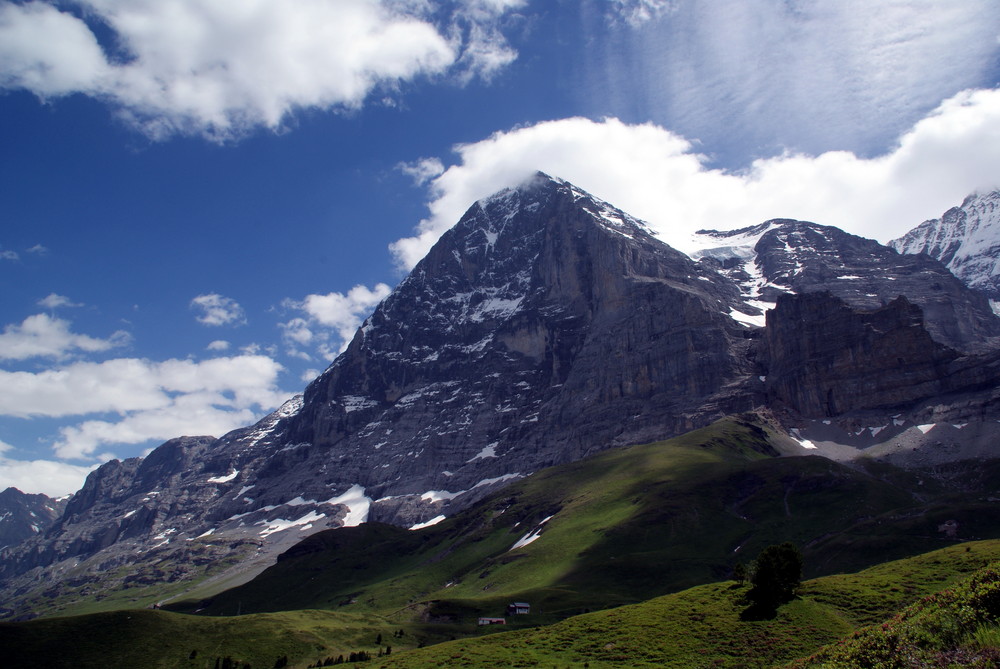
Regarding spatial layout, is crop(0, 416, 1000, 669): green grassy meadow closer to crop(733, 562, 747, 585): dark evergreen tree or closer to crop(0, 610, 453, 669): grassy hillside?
crop(0, 610, 453, 669): grassy hillside

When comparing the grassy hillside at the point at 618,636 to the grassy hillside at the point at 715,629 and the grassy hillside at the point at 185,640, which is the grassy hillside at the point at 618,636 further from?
the grassy hillside at the point at 185,640

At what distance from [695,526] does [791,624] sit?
125m

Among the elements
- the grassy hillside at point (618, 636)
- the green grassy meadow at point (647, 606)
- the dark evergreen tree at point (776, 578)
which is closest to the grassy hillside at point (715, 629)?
the grassy hillside at point (618, 636)

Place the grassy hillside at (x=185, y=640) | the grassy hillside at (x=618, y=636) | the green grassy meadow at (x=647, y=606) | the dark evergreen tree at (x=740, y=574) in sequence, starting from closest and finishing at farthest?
the grassy hillside at (x=618, y=636) < the green grassy meadow at (x=647, y=606) < the dark evergreen tree at (x=740, y=574) < the grassy hillside at (x=185, y=640)

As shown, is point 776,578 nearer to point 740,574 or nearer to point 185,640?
point 740,574

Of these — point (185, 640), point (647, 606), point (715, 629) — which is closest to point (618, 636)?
point (647, 606)

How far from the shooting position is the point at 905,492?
639 feet

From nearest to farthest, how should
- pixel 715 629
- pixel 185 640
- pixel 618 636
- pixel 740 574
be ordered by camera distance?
pixel 715 629
pixel 618 636
pixel 740 574
pixel 185 640

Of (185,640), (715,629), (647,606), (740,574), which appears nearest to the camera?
(715,629)

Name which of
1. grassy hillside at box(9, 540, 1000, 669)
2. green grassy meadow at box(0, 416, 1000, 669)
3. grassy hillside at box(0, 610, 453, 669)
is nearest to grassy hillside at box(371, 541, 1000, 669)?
grassy hillside at box(9, 540, 1000, 669)

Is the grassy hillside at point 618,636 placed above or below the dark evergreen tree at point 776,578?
below

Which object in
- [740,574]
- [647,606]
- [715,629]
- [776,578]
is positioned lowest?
[715,629]

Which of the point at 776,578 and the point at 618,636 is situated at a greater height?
the point at 776,578

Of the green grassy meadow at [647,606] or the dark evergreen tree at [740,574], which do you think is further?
the dark evergreen tree at [740,574]
